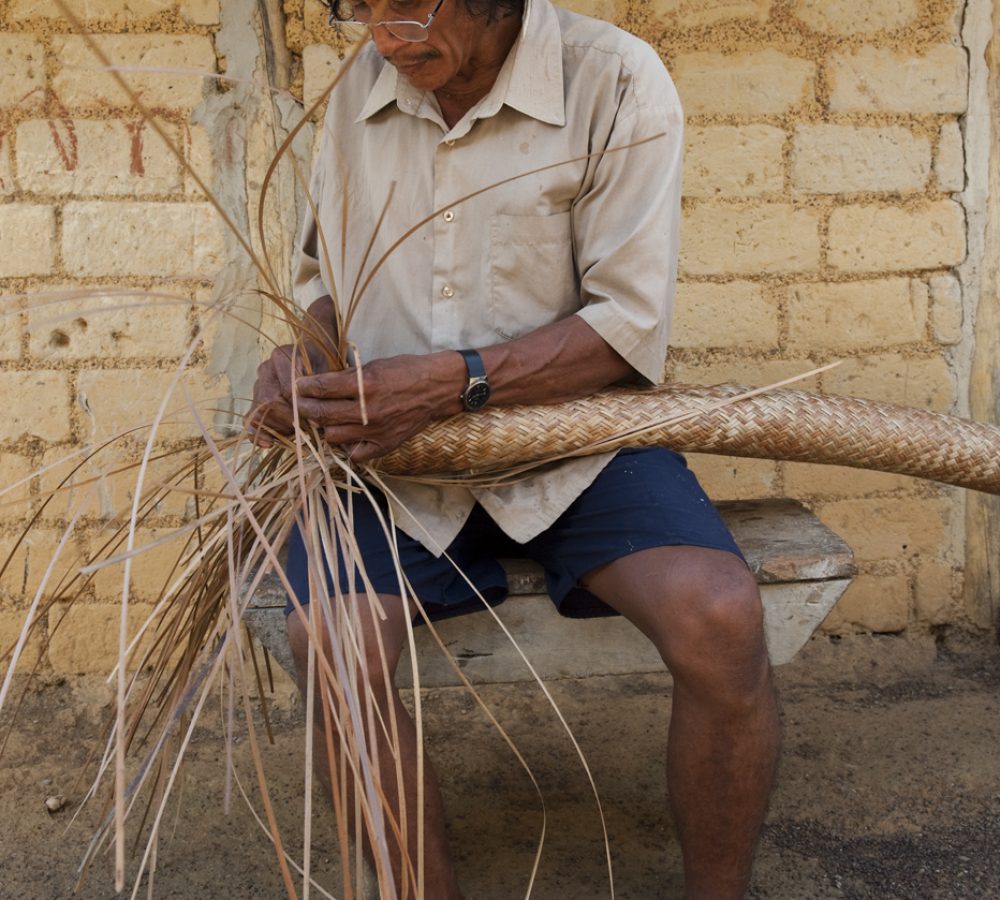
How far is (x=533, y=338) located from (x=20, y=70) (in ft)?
5.62

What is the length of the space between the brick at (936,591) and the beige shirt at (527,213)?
4.92 feet

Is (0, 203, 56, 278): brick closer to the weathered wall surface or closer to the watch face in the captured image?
the weathered wall surface

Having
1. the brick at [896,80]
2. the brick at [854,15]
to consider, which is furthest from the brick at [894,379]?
the brick at [854,15]

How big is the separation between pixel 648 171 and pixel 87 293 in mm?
946

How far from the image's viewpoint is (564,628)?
6.97ft

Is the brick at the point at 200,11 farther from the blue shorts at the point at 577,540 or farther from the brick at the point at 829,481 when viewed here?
the brick at the point at 829,481

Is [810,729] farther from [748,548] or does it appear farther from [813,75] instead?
[813,75]

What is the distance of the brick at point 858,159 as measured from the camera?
295 cm

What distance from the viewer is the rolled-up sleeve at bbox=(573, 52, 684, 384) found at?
1.94 meters

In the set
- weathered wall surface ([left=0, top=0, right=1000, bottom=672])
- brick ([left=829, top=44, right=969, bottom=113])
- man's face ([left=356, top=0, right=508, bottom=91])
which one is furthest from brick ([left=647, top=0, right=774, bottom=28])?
man's face ([left=356, top=0, right=508, bottom=91])

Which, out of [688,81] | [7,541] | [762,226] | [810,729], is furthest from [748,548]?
[7,541]

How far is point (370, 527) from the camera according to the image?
1.98m

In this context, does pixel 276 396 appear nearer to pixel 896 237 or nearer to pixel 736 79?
Answer: pixel 736 79

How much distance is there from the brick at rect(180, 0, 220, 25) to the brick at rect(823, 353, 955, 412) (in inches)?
72.2
